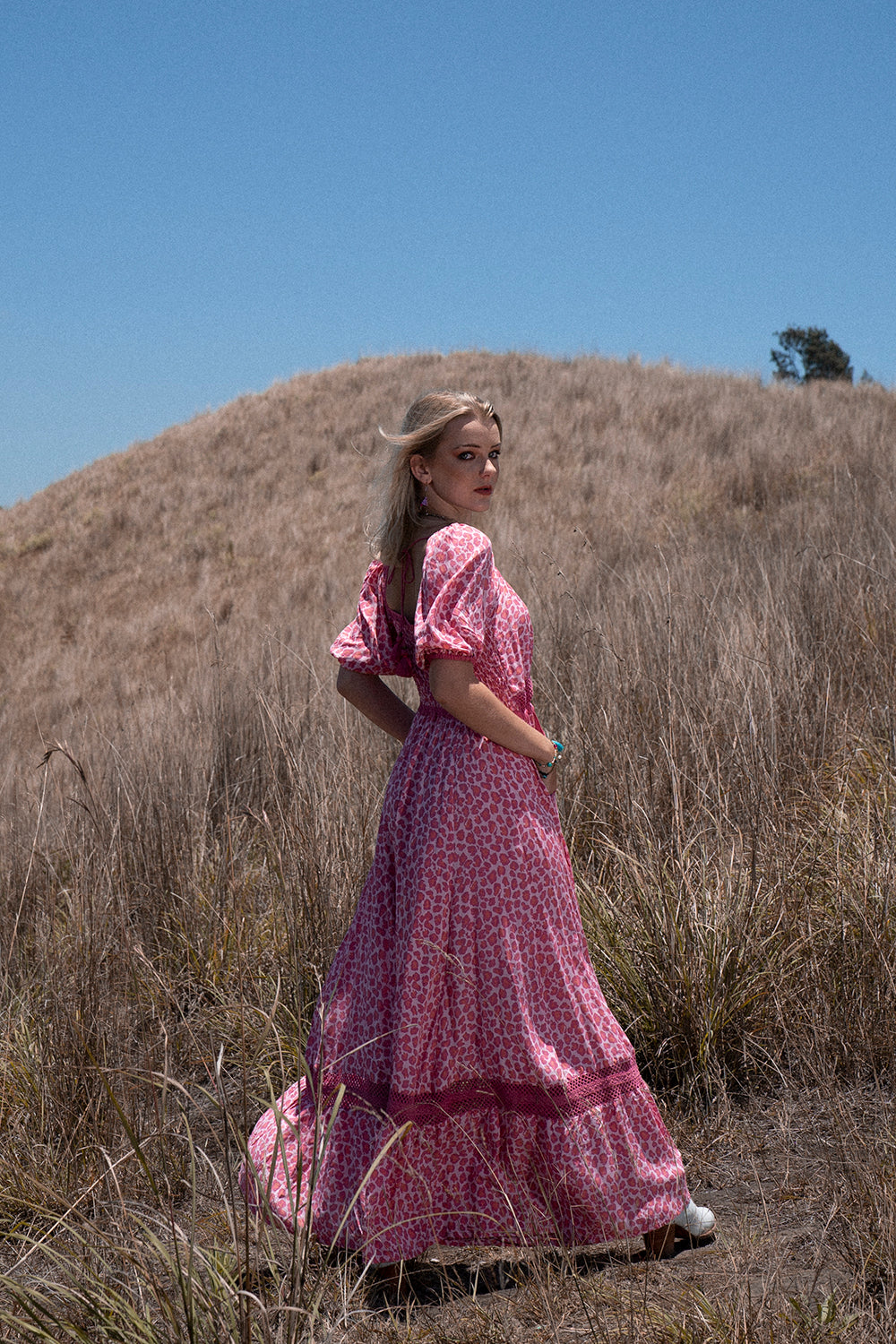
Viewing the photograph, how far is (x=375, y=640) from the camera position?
2.42 m

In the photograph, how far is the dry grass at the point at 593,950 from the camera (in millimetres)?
1835

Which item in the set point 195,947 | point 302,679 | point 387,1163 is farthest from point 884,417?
point 387,1163

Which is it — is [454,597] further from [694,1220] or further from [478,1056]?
[694,1220]

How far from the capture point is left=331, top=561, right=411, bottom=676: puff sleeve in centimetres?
241

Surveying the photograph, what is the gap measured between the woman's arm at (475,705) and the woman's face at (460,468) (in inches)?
15.9

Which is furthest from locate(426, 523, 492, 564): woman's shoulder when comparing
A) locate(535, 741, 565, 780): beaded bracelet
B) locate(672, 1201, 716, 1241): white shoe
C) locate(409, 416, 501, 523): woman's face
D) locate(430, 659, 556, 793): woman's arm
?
locate(672, 1201, 716, 1241): white shoe

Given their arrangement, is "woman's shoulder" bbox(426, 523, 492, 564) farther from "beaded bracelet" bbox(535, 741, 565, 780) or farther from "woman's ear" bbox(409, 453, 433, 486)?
"beaded bracelet" bbox(535, 741, 565, 780)

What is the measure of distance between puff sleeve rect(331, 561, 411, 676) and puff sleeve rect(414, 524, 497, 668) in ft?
0.99

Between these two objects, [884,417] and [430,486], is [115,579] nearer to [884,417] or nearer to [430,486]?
[884,417]

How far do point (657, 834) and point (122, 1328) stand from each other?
2.43 metres

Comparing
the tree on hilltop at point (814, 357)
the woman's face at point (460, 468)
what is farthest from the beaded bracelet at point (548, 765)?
the tree on hilltop at point (814, 357)

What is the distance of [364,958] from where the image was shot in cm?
224

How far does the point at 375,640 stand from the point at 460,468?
46 centimetres

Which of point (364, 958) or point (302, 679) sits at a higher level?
point (302, 679)
